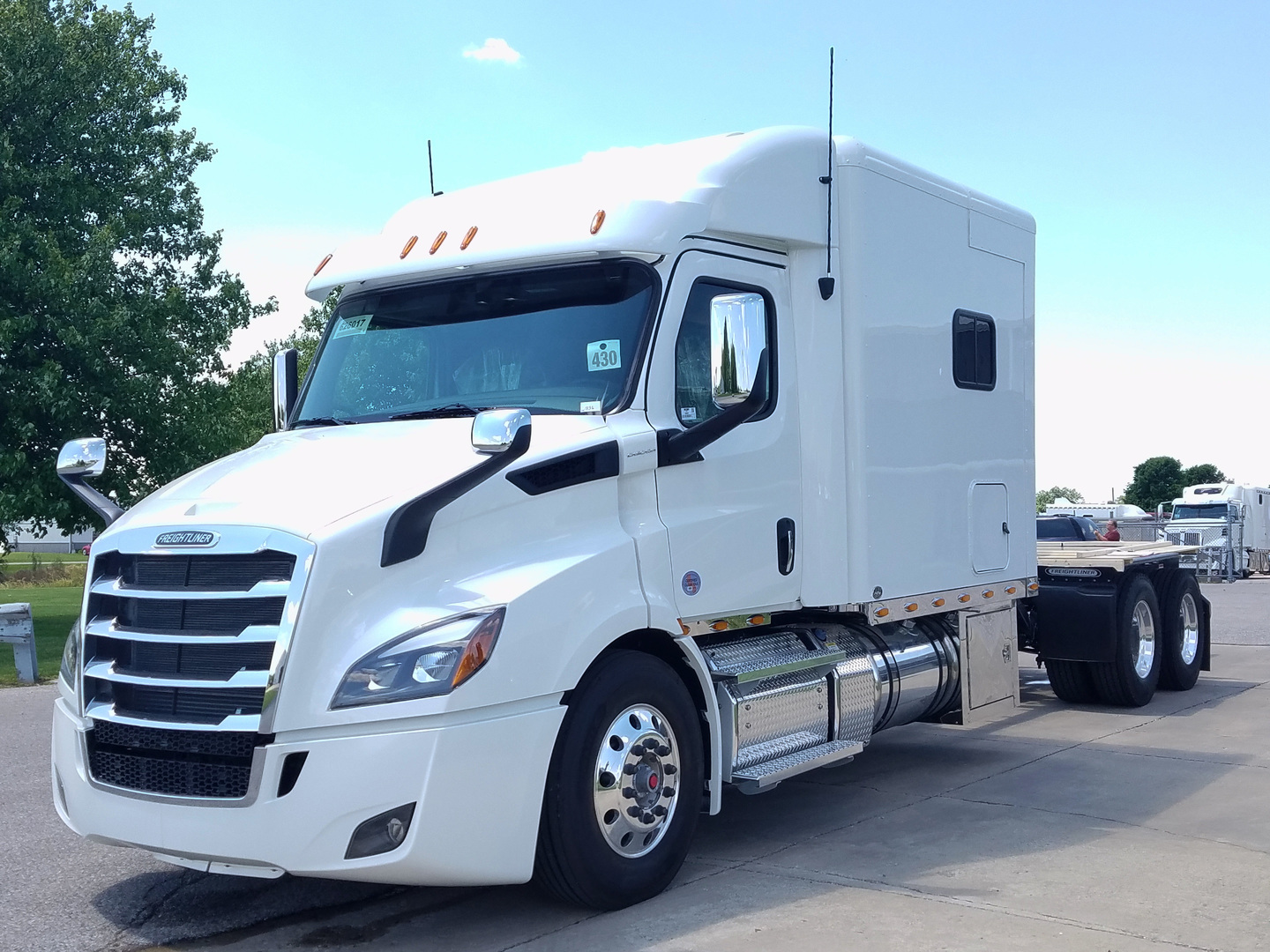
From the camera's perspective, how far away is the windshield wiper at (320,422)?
610 cm

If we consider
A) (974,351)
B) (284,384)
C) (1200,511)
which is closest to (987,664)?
(974,351)

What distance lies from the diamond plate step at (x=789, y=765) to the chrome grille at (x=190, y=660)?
7.82 feet

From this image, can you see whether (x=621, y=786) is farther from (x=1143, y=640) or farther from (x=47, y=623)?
(x=47, y=623)

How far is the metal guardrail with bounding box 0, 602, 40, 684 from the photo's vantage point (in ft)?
47.4

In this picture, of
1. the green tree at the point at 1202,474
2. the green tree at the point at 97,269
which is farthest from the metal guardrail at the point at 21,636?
the green tree at the point at 1202,474

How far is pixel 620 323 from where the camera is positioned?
5.74 m

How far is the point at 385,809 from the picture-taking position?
450 cm

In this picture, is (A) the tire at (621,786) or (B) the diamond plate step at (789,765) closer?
(A) the tire at (621,786)

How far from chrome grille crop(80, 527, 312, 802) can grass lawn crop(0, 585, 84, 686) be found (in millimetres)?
3093

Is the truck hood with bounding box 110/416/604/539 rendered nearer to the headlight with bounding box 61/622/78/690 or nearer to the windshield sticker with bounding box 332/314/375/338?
the headlight with bounding box 61/622/78/690

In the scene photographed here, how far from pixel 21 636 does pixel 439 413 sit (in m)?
10.8

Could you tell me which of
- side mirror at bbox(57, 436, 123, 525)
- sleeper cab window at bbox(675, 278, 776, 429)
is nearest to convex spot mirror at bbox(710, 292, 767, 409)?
sleeper cab window at bbox(675, 278, 776, 429)

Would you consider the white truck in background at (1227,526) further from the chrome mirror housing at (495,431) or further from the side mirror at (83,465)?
the side mirror at (83,465)

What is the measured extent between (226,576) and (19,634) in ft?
36.9
